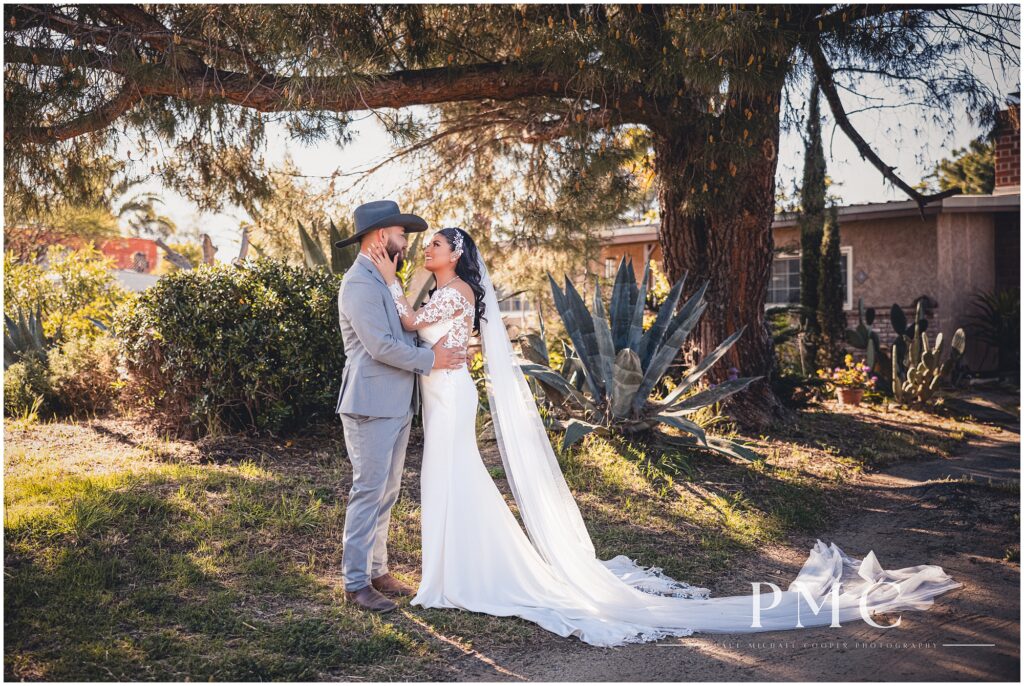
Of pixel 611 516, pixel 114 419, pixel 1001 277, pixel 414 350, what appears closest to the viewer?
pixel 414 350

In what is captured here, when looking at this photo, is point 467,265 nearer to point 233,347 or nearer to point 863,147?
point 233,347

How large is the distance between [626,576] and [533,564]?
63 centimetres

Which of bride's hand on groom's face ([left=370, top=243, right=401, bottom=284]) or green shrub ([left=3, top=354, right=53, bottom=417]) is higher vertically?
bride's hand on groom's face ([left=370, top=243, right=401, bottom=284])

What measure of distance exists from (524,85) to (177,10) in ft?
9.79

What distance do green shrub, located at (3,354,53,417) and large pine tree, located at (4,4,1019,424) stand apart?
270cm

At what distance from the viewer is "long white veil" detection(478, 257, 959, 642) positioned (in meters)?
4.16

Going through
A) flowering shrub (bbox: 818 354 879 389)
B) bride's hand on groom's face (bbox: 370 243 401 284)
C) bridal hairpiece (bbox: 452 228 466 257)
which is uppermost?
bridal hairpiece (bbox: 452 228 466 257)

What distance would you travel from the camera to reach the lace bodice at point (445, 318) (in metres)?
4.66

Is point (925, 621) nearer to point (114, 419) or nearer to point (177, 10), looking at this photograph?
point (177, 10)

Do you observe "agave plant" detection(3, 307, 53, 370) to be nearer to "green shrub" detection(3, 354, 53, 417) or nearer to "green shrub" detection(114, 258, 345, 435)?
"green shrub" detection(3, 354, 53, 417)

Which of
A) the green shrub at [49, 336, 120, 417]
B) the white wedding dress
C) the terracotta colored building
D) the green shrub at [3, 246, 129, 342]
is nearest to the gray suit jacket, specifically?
the white wedding dress

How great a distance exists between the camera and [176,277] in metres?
7.18

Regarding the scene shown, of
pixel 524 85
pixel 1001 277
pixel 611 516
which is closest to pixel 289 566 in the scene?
pixel 611 516

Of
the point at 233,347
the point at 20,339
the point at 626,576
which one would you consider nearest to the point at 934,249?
the point at 626,576
